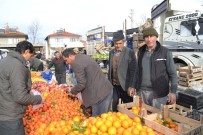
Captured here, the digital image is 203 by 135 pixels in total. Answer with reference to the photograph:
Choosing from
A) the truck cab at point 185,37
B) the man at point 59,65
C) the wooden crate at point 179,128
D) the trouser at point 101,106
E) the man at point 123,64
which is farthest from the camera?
the man at point 59,65

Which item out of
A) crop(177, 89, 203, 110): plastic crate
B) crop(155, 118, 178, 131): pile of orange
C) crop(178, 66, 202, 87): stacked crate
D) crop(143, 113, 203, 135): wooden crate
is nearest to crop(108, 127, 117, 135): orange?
crop(143, 113, 203, 135): wooden crate

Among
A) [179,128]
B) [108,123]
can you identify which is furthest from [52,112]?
[179,128]

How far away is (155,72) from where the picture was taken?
3568mm

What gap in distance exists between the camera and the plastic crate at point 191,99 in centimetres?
512

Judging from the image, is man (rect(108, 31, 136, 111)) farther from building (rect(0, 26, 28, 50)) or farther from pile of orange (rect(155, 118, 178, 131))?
building (rect(0, 26, 28, 50))

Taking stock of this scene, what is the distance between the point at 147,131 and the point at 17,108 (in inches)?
67.1

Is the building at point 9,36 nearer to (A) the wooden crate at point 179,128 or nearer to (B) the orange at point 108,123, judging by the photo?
(B) the orange at point 108,123

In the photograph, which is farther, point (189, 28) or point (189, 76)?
point (189, 28)

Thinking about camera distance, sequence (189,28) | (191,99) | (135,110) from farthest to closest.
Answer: (189,28) < (191,99) < (135,110)

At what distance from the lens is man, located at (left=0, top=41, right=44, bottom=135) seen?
8.96ft

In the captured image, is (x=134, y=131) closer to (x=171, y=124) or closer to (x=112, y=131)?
(x=112, y=131)

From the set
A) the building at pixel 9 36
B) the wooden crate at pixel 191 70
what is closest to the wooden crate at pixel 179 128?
the wooden crate at pixel 191 70

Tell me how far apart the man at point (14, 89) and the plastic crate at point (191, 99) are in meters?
3.70

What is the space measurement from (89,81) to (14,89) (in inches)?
50.6
